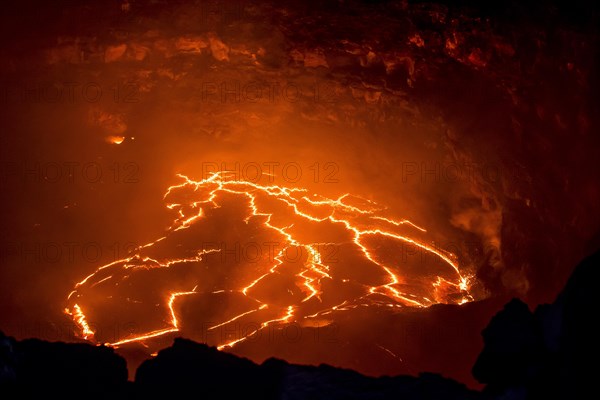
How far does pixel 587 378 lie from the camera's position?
2734 mm

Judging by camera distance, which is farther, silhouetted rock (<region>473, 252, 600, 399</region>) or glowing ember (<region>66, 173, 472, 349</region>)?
glowing ember (<region>66, 173, 472, 349</region>)

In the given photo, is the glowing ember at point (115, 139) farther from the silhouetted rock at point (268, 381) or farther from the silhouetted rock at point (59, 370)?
the silhouetted rock at point (268, 381)

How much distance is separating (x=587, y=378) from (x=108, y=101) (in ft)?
27.4

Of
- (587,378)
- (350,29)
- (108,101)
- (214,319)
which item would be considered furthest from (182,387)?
(108,101)

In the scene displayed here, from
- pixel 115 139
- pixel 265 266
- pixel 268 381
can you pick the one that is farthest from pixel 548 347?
pixel 115 139

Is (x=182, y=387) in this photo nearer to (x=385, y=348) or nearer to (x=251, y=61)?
(x=385, y=348)

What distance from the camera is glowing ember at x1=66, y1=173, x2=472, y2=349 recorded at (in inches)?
287

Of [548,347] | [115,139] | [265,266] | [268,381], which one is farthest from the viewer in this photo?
[115,139]

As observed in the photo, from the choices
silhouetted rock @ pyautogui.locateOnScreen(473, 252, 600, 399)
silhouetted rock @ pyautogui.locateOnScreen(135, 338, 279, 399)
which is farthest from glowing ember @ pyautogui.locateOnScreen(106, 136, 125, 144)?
silhouetted rock @ pyautogui.locateOnScreen(473, 252, 600, 399)

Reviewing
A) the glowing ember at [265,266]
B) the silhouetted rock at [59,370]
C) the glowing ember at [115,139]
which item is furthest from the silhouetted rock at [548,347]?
the glowing ember at [115,139]

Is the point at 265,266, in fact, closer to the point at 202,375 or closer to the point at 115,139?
the point at 115,139

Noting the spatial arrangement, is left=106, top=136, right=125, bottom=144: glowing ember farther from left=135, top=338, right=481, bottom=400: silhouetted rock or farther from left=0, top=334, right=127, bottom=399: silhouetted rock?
left=135, top=338, right=481, bottom=400: silhouetted rock

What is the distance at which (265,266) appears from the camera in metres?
8.20

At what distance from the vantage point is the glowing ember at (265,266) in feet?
23.9
